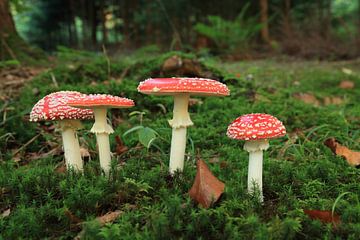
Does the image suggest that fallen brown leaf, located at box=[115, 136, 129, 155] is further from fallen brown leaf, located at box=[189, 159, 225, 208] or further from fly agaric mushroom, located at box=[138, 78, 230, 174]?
fallen brown leaf, located at box=[189, 159, 225, 208]

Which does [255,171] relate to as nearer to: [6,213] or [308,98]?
[6,213]

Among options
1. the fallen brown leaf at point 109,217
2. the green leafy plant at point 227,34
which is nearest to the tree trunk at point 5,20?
the fallen brown leaf at point 109,217

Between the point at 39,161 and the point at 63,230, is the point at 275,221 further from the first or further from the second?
the point at 39,161

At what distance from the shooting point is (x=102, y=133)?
2832 mm

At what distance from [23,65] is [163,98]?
3.26 meters

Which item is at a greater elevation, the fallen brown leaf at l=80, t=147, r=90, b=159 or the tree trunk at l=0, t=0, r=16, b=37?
the tree trunk at l=0, t=0, r=16, b=37

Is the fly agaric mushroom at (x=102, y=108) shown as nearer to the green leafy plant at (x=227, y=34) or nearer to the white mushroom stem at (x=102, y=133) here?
the white mushroom stem at (x=102, y=133)

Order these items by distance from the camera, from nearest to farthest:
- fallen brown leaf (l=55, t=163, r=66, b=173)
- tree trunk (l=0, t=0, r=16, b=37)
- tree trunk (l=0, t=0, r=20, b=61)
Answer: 1. fallen brown leaf (l=55, t=163, r=66, b=173)
2. tree trunk (l=0, t=0, r=20, b=61)
3. tree trunk (l=0, t=0, r=16, b=37)

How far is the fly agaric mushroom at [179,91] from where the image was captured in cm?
231

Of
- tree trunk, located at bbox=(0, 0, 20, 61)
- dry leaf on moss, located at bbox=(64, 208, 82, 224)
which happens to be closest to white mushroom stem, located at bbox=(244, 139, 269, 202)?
dry leaf on moss, located at bbox=(64, 208, 82, 224)

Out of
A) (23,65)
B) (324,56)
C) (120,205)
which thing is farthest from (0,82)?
(324,56)

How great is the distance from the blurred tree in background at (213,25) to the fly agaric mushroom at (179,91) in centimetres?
541

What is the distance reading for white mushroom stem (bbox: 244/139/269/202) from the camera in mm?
2488

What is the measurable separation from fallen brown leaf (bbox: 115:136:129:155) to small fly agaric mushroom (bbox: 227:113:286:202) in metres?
1.45
